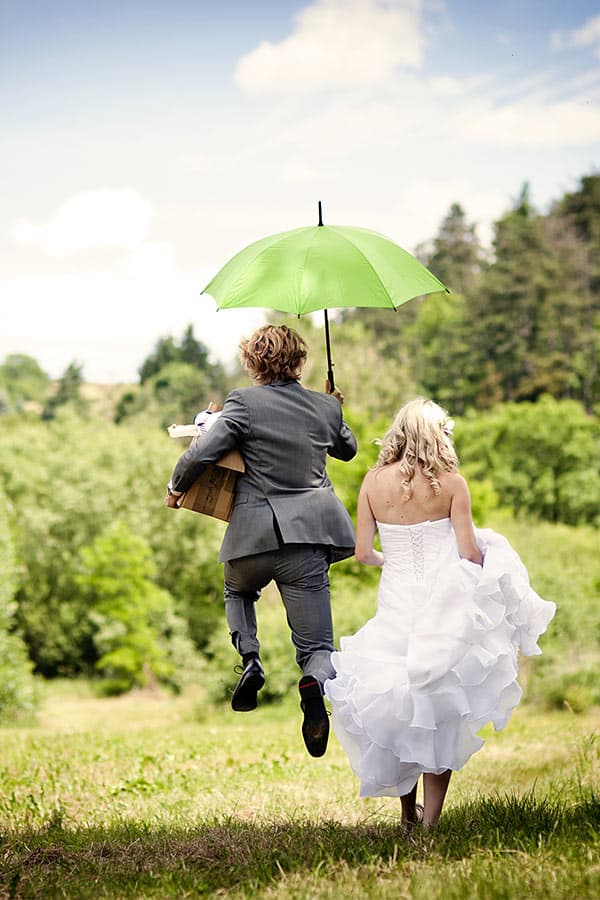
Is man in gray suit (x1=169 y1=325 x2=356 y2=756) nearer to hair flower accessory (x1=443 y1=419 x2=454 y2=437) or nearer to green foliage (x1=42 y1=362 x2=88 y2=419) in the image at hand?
hair flower accessory (x1=443 y1=419 x2=454 y2=437)

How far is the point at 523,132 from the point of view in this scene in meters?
77.4

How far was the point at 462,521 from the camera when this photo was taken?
535 centimetres

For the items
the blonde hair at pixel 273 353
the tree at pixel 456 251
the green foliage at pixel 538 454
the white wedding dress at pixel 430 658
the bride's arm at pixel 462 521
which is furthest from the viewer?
the tree at pixel 456 251

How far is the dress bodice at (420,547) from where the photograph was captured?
5383 millimetres

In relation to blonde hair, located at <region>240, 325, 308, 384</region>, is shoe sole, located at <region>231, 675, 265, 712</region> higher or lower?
lower

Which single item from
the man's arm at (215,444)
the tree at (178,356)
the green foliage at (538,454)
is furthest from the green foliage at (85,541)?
the tree at (178,356)

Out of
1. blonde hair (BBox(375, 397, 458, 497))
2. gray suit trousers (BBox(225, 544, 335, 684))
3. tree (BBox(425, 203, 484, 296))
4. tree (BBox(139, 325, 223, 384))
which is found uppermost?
tree (BBox(425, 203, 484, 296))

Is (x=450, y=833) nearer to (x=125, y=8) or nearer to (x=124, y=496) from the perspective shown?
(x=124, y=496)

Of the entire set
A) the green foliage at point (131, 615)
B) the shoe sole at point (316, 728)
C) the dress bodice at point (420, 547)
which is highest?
the dress bodice at point (420, 547)

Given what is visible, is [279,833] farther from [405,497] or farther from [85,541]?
[85,541]

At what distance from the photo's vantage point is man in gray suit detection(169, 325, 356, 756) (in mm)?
5582

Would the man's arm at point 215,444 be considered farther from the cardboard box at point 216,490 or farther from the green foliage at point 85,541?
the green foliage at point 85,541

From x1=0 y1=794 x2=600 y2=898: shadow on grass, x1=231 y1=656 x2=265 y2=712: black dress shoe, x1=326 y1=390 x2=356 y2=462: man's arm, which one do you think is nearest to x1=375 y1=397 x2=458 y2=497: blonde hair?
x1=326 y1=390 x2=356 y2=462: man's arm

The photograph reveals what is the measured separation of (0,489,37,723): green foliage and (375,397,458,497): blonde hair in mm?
23828
